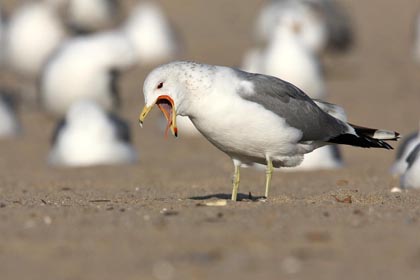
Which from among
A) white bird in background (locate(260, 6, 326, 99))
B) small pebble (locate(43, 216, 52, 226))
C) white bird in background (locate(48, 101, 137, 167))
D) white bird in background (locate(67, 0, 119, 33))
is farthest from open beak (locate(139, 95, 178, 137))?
white bird in background (locate(67, 0, 119, 33))

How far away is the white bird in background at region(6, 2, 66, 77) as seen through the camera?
19.9 metres

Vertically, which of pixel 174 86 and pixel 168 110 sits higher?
pixel 174 86

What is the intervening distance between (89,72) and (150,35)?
7174 millimetres

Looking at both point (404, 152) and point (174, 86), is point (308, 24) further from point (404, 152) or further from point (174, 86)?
point (174, 86)

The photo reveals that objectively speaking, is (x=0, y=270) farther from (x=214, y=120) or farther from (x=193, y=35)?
A: (x=193, y=35)

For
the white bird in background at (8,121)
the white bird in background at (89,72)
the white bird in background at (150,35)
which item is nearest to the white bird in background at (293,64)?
the white bird in background at (89,72)

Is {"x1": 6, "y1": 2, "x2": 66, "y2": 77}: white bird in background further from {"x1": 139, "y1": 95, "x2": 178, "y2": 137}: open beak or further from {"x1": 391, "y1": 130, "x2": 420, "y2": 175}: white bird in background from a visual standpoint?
{"x1": 139, "y1": 95, "x2": 178, "y2": 137}: open beak

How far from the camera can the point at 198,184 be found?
9.80 metres

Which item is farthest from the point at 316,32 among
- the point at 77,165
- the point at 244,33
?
the point at 77,165

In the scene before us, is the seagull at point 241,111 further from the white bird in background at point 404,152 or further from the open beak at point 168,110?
the white bird in background at point 404,152

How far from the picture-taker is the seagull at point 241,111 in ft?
22.8

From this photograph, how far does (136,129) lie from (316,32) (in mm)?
8126

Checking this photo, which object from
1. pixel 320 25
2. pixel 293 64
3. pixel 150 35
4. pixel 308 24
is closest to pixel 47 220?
pixel 293 64

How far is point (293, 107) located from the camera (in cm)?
749
